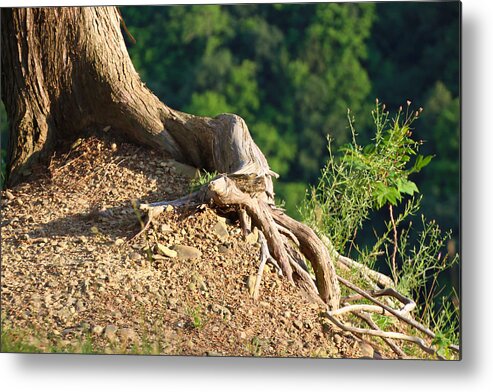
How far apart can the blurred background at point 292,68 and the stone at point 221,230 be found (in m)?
7.65

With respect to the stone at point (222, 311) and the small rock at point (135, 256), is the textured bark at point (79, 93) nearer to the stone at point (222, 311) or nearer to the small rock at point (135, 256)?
the small rock at point (135, 256)

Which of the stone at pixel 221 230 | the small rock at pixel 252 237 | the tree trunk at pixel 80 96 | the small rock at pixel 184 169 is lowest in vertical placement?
the small rock at pixel 252 237

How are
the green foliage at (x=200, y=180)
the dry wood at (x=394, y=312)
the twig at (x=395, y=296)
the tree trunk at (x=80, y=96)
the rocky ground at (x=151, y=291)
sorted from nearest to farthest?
the rocky ground at (x=151, y=291), the dry wood at (x=394, y=312), the twig at (x=395, y=296), the green foliage at (x=200, y=180), the tree trunk at (x=80, y=96)

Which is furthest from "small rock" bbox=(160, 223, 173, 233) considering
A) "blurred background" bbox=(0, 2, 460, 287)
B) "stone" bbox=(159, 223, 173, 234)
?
"blurred background" bbox=(0, 2, 460, 287)

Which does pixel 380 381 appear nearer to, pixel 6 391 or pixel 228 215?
pixel 228 215

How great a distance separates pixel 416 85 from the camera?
41.7 ft

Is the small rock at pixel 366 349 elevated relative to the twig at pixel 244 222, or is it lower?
lower

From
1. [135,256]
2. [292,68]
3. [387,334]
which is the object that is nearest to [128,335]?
[135,256]

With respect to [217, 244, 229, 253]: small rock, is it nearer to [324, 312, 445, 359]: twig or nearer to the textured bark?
[324, 312, 445, 359]: twig

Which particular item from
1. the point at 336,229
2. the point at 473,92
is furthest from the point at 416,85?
the point at 473,92

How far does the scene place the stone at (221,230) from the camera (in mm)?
4602

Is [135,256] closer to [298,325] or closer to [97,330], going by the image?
[97,330]

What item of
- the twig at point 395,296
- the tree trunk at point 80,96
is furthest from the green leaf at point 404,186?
the tree trunk at point 80,96

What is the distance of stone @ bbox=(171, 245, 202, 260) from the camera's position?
179 inches
